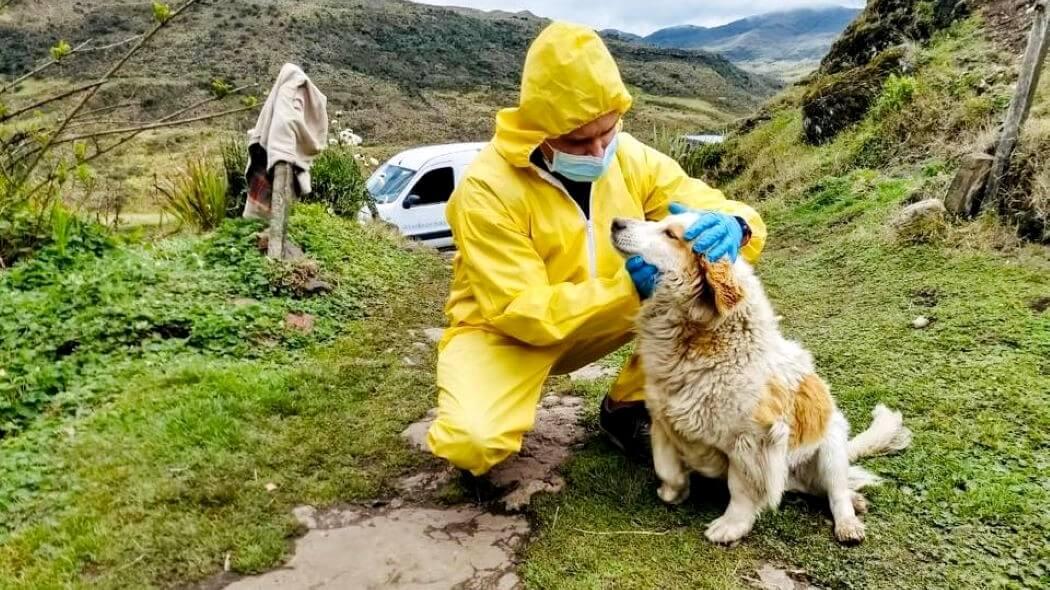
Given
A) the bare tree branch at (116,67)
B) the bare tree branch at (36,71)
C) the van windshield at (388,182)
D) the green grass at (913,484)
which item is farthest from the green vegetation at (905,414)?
the van windshield at (388,182)

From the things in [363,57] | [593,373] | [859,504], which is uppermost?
[363,57]

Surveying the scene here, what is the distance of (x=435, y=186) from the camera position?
38.0 feet

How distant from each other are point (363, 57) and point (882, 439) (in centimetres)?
5243

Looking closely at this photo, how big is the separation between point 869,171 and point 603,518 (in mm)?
7513

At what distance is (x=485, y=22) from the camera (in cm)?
6550

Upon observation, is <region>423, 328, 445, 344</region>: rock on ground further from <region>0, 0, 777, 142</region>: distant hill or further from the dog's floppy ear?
<region>0, 0, 777, 142</region>: distant hill

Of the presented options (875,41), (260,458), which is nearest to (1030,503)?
(260,458)

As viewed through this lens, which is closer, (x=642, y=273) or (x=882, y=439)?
(x=642, y=273)

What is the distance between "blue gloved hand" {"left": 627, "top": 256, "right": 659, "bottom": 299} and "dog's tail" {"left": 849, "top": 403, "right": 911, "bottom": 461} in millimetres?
1381

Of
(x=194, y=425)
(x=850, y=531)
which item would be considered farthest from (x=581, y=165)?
(x=194, y=425)

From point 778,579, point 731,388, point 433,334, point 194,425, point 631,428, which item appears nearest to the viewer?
point 778,579

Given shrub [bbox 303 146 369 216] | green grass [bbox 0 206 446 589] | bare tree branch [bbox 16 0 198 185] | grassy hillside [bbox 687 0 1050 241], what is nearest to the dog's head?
green grass [bbox 0 206 446 589]

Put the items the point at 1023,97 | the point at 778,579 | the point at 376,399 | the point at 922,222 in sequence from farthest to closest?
the point at 922,222, the point at 1023,97, the point at 376,399, the point at 778,579

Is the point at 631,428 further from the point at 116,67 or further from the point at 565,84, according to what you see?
the point at 116,67
